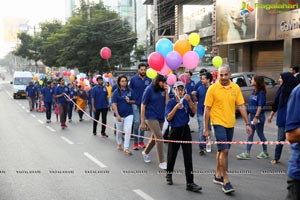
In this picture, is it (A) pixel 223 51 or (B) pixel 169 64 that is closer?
(B) pixel 169 64

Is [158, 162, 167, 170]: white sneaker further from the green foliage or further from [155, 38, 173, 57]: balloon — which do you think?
the green foliage

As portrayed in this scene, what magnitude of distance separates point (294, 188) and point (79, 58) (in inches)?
1156

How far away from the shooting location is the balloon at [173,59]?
24.8ft

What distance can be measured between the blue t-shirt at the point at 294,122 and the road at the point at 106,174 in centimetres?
249

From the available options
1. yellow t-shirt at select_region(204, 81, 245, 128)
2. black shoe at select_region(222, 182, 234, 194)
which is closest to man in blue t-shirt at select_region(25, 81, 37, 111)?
yellow t-shirt at select_region(204, 81, 245, 128)

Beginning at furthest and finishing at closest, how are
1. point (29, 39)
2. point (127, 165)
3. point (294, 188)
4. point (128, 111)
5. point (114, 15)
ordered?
1. point (29, 39)
2. point (114, 15)
3. point (128, 111)
4. point (127, 165)
5. point (294, 188)

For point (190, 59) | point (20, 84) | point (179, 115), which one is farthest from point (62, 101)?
point (20, 84)

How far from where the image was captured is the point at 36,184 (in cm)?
594

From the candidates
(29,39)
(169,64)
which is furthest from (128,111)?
(29,39)

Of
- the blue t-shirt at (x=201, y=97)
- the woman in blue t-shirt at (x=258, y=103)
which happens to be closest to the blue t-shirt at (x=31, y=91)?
the blue t-shirt at (x=201, y=97)

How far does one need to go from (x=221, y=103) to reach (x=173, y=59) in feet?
8.20

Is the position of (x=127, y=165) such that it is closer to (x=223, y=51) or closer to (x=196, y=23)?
(x=223, y=51)

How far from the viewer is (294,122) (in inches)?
103

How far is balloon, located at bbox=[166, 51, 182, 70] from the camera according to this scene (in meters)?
7.56
